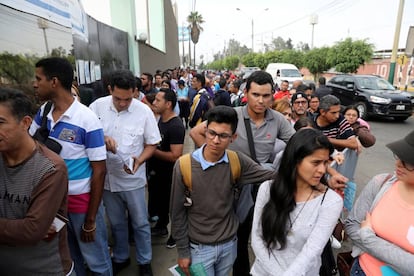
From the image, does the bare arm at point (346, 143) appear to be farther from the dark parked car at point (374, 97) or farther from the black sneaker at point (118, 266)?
the dark parked car at point (374, 97)

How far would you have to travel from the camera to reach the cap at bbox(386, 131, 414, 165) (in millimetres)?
1438

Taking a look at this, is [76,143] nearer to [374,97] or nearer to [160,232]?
[160,232]

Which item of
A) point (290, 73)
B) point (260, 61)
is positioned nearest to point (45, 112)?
point (290, 73)

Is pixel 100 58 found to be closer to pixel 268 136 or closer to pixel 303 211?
pixel 268 136

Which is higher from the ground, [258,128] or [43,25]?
[43,25]

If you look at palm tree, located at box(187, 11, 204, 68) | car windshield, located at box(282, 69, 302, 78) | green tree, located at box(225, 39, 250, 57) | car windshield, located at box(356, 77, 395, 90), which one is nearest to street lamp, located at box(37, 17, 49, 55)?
car windshield, located at box(356, 77, 395, 90)

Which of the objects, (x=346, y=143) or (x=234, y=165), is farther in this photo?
(x=346, y=143)

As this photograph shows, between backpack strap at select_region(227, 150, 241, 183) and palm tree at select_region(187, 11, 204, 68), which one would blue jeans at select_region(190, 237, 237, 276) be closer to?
backpack strap at select_region(227, 150, 241, 183)

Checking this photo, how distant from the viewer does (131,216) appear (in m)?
2.59

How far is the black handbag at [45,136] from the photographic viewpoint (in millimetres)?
1866

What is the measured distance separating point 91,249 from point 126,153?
2.62 ft

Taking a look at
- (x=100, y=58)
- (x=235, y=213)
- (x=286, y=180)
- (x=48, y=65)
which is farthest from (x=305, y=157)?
(x=100, y=58)

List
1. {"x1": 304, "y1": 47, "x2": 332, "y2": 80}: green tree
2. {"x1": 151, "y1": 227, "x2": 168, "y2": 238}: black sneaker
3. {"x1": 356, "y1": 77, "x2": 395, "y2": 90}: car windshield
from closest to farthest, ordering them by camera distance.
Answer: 1. {"x1": 151, "y1": 227, "x2": 168, "y2": 238}: black sneaker
2. {"x1": 356, "y1": 77, "x2": 395, "y2": 90}: car windshield
3. {"x1": 304, "y1": 47, "x2": 332, "y2": 80}: green tree

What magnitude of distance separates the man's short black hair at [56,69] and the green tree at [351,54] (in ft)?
70.6
